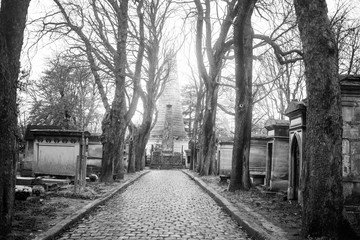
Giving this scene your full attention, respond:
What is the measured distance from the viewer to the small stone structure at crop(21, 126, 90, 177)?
14758 mm

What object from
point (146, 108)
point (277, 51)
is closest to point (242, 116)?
point (277, 51)

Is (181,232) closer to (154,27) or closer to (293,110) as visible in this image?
(293,110)

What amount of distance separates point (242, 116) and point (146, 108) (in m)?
13.8

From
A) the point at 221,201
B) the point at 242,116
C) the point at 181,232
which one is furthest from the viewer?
the point at 242,116

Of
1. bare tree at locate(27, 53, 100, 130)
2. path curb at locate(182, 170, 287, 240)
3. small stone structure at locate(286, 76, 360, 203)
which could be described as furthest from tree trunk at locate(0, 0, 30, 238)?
bare tree at locate(27, 53, 100, 130)

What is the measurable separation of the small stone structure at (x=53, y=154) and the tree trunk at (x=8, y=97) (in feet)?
31.7

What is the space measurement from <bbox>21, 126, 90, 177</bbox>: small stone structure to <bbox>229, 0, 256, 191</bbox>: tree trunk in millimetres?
6081

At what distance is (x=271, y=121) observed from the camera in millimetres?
13352

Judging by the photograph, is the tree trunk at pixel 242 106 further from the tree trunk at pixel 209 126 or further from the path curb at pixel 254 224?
the tree trunk at pixel 209 126

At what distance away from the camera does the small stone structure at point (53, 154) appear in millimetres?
14758

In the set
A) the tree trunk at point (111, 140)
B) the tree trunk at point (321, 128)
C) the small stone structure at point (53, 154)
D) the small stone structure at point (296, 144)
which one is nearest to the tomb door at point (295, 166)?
the small stone structure at point (296, 144)

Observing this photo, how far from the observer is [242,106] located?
1269cm

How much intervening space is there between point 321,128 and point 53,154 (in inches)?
472

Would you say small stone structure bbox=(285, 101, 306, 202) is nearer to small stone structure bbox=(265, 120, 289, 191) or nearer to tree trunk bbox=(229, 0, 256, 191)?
tree trunk bbox=(229, 0, 256, 191)
